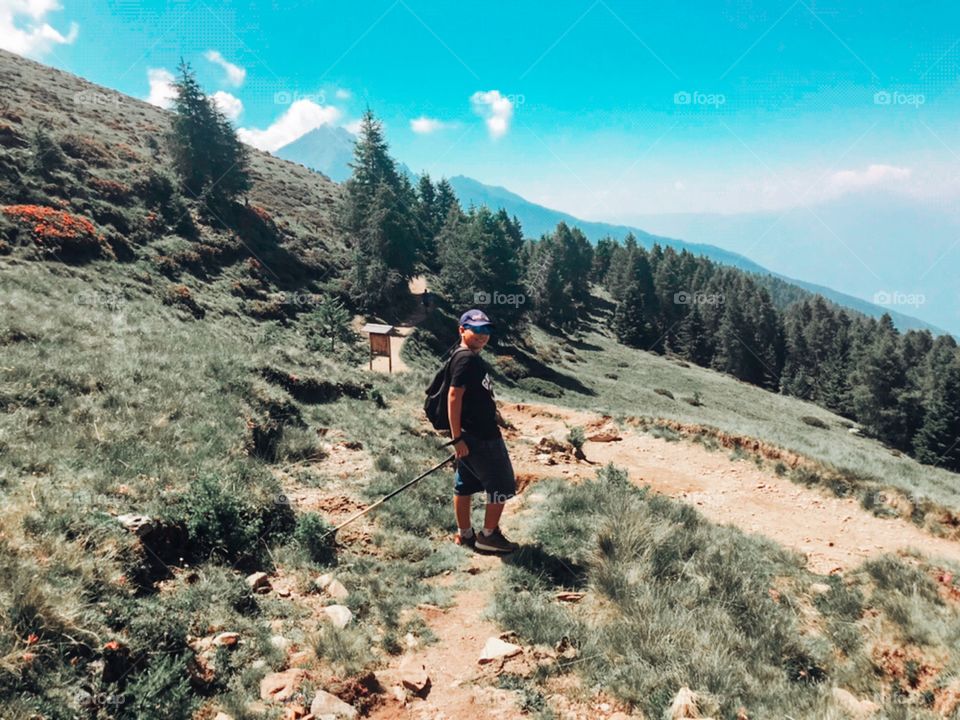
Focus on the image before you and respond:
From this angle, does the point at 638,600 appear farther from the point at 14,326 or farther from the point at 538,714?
the point at 14,326

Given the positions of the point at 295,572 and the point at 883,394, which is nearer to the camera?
the point at 295,572

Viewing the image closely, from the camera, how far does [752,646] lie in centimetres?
457

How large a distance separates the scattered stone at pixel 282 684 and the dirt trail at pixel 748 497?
670 cm

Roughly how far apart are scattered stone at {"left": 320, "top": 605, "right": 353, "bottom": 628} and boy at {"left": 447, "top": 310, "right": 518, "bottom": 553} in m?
2.03

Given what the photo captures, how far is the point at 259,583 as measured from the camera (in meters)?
5.04

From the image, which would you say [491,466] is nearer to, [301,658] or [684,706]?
[301,658]

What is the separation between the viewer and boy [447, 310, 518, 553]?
5902 mm

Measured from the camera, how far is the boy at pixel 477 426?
5902 millimetres

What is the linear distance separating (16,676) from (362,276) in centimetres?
3682

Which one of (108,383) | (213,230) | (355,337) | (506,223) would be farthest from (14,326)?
(506,223)

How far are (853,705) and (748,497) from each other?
24.5 ft

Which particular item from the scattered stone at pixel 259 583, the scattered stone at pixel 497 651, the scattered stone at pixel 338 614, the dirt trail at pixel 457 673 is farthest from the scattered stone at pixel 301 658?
the scattered stone at pixel 497 651

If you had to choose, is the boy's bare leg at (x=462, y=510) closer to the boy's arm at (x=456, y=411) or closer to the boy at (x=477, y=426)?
the boy at (x=477, y=426)

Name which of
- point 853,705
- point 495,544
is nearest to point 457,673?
point 495,544
